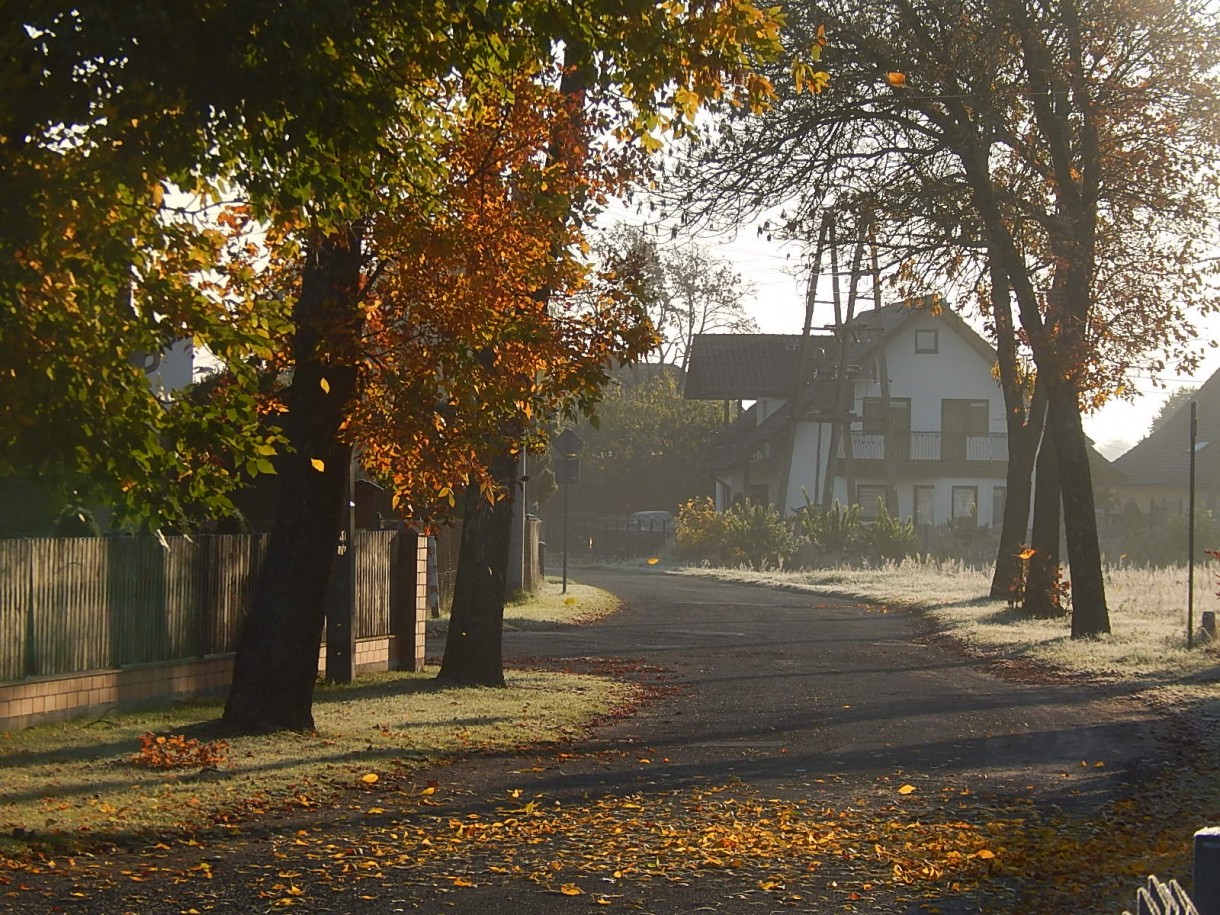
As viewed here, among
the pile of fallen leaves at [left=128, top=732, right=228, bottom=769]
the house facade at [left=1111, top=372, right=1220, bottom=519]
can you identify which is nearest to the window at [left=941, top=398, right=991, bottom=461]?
the house facade at [left=1111, top=372, right=1220, bottom=519]

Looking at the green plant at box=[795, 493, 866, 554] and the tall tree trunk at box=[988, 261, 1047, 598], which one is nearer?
the tall tree trunk at box=[988, 261, 1047, 598]

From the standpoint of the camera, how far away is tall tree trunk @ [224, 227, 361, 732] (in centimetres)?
1245

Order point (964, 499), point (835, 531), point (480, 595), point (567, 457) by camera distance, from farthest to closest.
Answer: point (964, 499), point (835, 531), point (567, 457), point (480, 595)

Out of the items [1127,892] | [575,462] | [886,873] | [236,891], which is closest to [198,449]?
[236,891]

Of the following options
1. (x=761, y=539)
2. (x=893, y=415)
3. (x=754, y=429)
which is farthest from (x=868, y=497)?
(x=761, y=539)

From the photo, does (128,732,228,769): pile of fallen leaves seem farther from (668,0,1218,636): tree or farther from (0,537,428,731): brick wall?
(668,0,1218,636): tree

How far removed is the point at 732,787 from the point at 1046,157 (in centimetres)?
1689

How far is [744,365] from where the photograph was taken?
70938 millimetres

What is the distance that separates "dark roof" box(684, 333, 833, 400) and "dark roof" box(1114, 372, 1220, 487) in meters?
14.6

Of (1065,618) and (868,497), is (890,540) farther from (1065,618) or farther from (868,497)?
(1065,618)

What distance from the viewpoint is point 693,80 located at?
33.0 ft

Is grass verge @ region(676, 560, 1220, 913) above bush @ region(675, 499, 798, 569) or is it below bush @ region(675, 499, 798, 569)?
below

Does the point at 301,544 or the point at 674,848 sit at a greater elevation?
the point at 301,544

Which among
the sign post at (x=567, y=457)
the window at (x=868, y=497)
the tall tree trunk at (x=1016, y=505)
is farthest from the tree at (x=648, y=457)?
the tall tree trunk at (x=1016, y=505)
